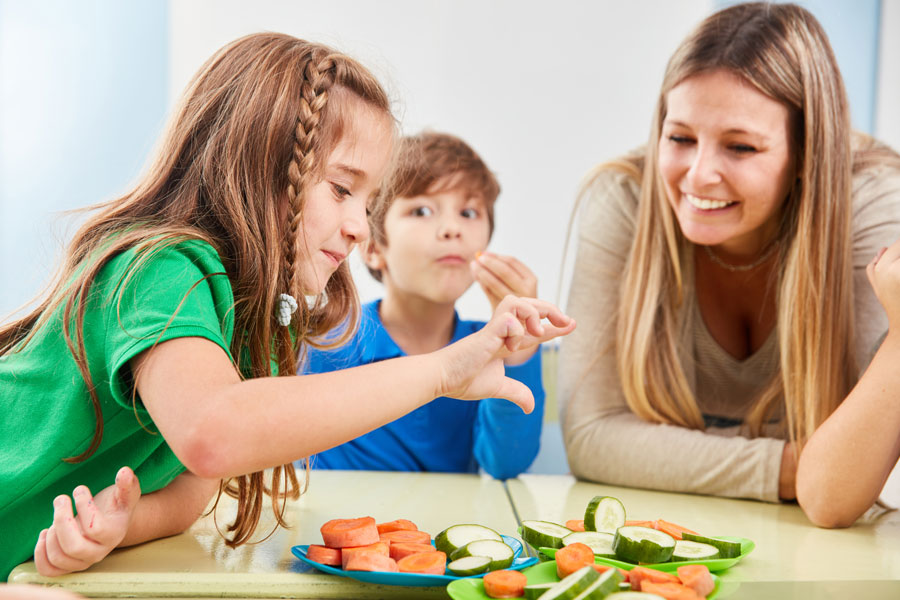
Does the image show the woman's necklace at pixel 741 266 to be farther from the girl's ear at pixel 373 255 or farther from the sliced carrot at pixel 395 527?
the sliced carrot at pixel 395 527

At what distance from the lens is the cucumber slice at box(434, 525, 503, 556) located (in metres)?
0.80

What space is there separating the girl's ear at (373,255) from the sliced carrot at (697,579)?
1.19 metres

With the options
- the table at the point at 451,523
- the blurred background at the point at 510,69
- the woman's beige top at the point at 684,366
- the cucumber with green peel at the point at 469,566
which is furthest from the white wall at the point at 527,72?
the cucumber with green peel at the point at 469,566

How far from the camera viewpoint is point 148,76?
3.17m

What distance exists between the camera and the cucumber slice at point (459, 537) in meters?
0.80

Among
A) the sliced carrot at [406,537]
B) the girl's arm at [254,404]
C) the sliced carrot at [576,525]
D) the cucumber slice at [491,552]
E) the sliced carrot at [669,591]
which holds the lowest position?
the sliced carrot at [576,525]

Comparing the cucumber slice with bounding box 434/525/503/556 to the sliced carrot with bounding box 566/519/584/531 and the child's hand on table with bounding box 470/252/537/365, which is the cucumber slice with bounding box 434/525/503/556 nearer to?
the sliced carrot with bounding box 566/519/584/531

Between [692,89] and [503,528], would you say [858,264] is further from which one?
[503,528]

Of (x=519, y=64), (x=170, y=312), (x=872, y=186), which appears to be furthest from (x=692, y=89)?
(x=519, y=64)

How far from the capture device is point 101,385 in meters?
0.87

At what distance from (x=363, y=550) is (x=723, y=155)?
2.93ft

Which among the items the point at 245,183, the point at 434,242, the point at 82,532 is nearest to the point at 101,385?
the point at 82,532

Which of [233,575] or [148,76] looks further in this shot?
[148,76]

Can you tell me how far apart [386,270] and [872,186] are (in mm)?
975
